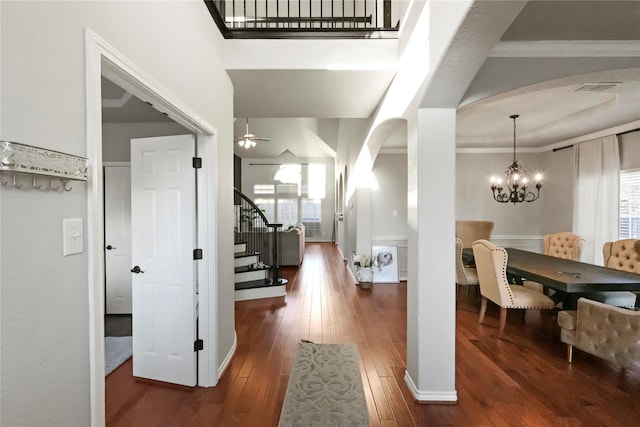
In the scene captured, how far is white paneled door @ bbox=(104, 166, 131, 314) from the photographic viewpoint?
388 centimetres

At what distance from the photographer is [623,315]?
235 centimetres

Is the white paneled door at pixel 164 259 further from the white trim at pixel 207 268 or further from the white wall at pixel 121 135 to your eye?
the white wall at pixel 121 135

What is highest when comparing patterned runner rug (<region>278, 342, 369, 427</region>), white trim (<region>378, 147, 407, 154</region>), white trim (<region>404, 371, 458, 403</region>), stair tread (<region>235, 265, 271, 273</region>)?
white trim (<region>378, 147, 407, 154</region>)

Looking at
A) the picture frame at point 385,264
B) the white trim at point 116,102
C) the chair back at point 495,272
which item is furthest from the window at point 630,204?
the white trim at point 116,102

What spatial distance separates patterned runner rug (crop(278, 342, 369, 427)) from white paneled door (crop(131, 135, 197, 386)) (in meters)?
0.98

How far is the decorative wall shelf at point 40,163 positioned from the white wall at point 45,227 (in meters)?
0.03

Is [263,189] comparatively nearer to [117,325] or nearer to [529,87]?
[117,325]

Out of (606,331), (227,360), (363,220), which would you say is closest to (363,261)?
(363,220)

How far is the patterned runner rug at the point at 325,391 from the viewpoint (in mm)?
1644

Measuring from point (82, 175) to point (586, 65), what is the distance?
2.93 m

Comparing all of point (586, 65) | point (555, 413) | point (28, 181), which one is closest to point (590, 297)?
point (555, 413)

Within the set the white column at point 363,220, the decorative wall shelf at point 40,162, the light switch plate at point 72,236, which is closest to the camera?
the decorative wall shelf at point 40,162

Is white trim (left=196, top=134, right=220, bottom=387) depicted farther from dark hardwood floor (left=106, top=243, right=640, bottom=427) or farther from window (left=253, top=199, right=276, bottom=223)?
window (left=253, top=199, right=276, bottom=223)

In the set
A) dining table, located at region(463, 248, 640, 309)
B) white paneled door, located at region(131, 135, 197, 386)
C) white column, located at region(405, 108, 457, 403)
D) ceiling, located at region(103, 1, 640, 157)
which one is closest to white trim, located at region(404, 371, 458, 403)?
white column, located at region(405, 108, 457, 403)
